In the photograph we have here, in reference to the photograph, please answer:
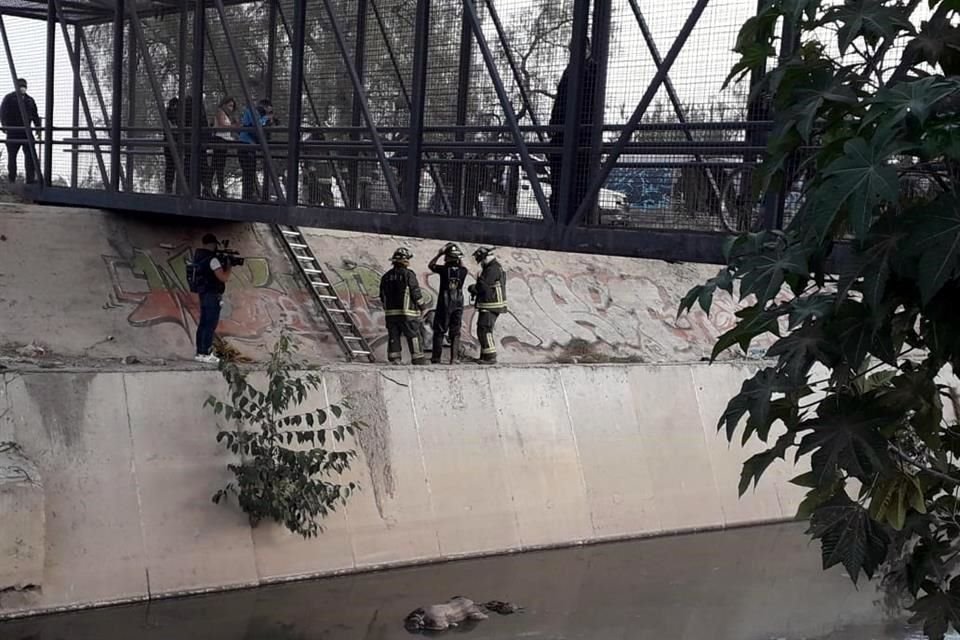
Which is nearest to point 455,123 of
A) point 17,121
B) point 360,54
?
point 360,54

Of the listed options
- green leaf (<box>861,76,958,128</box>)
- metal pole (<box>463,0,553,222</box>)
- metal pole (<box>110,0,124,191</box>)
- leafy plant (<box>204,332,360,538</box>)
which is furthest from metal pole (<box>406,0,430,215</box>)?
green leaf (<box>861,76,958,128</box>)

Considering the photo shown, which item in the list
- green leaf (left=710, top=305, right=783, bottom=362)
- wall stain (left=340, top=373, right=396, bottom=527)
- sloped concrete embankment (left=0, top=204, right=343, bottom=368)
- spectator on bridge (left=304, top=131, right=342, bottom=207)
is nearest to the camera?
green leaf (left=710, top=305, right=783, bottom=362)

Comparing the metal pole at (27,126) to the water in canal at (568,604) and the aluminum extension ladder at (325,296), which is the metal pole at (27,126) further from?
the water in canal at (568,604)

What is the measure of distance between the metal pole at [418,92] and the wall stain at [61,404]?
3760 mm

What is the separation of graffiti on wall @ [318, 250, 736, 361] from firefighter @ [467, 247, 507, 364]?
1.31m

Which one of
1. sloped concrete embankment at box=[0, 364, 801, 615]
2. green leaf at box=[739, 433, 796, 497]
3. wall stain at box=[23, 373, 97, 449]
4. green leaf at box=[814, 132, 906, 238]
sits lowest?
sloped concrete embankment at box=[0, 364, 801, 615]

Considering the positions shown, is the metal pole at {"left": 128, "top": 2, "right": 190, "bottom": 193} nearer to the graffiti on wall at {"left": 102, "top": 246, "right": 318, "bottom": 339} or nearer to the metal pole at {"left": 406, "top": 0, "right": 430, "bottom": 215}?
the graffiti on wall at {"left": 102, "top": 246, "right": 318, "bottom": 339}

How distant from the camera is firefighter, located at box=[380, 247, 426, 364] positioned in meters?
16.8

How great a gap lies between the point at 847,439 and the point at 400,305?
13.0m

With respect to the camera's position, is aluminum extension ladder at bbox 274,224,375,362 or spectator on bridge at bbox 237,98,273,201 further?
aluminum extension ladder at bbox 274,224,375,362

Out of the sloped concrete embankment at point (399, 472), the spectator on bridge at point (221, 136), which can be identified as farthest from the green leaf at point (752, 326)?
the spectator on bridge at point (221, 136)

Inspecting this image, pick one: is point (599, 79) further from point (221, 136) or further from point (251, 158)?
point (221, 136)

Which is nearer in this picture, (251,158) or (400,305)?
(251,158)

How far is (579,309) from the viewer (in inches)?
837
